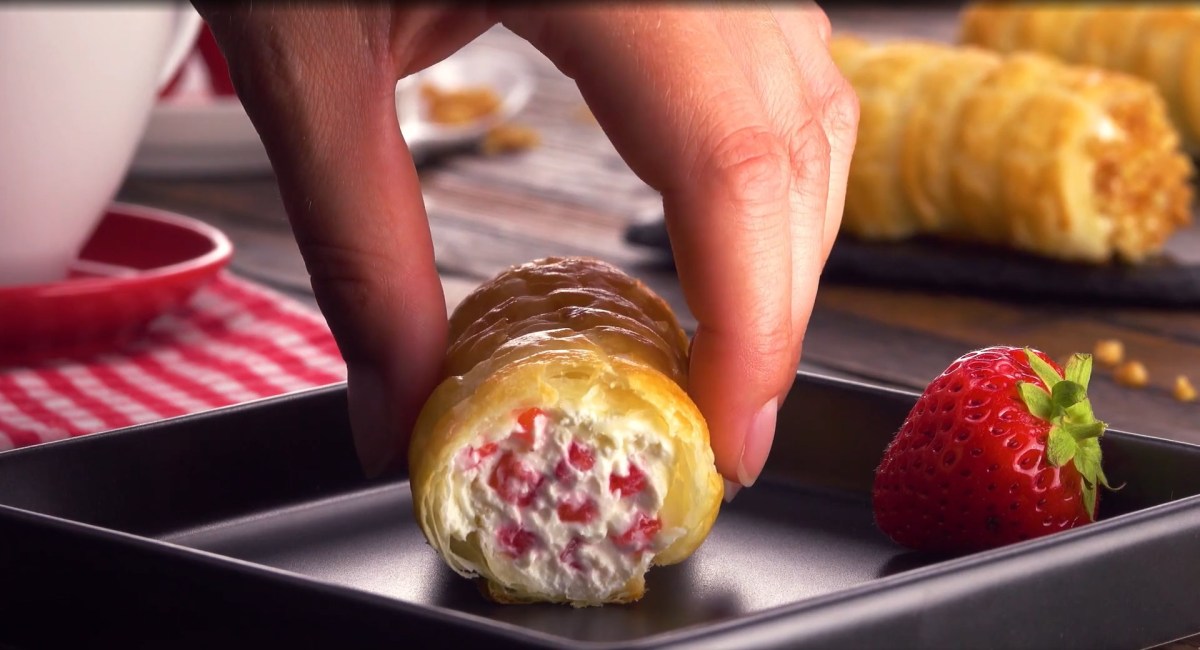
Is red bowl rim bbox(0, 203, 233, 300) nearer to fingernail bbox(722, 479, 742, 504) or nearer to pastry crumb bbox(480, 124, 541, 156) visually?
fingernail bbox(722, 479, 742, 504)

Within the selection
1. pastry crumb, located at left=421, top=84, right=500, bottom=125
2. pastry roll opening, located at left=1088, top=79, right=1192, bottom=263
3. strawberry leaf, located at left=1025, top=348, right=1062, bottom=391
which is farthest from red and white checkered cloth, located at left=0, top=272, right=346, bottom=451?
pastry crumb, located at left=421, top=84, right=500, bottom=125

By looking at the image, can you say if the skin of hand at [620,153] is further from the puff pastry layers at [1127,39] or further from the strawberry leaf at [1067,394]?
the puff pastry layers at [1127,39]

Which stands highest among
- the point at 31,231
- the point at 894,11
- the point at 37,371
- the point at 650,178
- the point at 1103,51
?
the point at 650,178

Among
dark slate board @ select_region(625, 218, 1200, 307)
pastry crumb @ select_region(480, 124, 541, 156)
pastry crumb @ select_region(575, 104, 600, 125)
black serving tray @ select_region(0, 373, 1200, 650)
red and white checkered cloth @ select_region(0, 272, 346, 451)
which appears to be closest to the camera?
black serving tray @ select_region(0, 373, 1200, 650)

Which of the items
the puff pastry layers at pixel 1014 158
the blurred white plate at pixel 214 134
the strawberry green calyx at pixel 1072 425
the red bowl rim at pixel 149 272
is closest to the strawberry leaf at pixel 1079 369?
the strawberry green calyx at pixel 1072 425

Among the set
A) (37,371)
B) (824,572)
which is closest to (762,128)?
(824,572)

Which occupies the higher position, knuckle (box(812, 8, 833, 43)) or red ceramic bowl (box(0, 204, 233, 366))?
knuckle (box(812, 8, 833, 43))

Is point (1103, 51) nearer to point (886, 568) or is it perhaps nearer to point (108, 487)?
point (886, 568)
